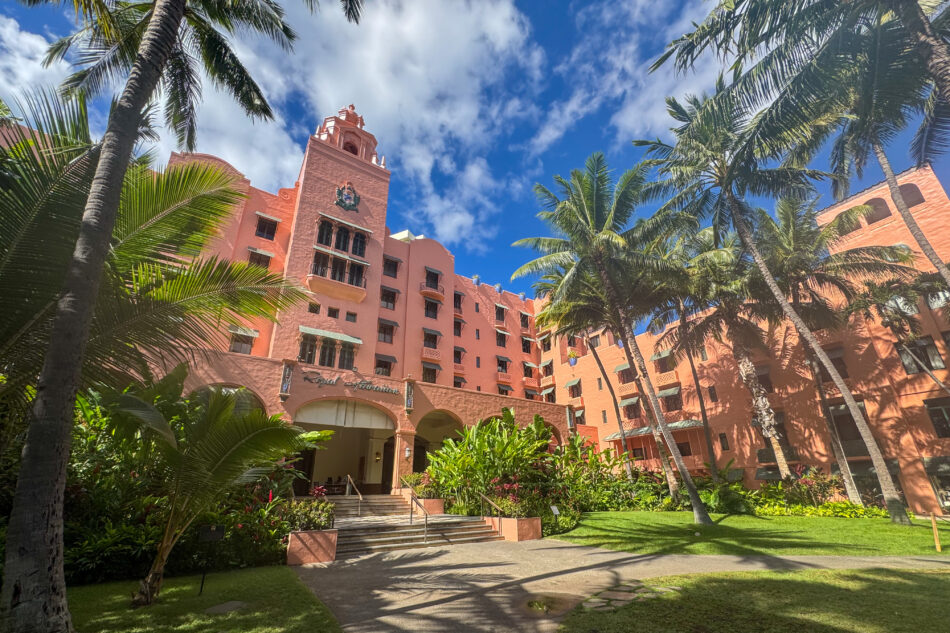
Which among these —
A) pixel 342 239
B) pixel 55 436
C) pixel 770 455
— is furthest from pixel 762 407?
pixel 55 436

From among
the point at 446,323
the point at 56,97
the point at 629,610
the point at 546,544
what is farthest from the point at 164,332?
the point at 446,323

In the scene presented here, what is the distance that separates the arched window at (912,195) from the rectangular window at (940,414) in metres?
10.5

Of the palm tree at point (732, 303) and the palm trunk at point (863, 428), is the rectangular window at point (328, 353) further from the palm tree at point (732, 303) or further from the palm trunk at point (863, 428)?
the palm trunk at point (863, 428)

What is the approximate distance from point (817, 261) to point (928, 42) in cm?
1386

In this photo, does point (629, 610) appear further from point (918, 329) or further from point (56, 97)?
point (918, 329)

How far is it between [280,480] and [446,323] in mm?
18990

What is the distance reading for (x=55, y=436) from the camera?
353cm

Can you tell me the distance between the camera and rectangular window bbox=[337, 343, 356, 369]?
2256 cm

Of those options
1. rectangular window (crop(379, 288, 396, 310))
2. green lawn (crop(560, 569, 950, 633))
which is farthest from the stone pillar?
green lawn (crop(560, 569, 950, 633))

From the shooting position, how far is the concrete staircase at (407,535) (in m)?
10.5

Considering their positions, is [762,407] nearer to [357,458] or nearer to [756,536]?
[756,536]

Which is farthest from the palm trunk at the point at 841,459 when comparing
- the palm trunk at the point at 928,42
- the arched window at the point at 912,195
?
the palm trunk at the point at 928,42

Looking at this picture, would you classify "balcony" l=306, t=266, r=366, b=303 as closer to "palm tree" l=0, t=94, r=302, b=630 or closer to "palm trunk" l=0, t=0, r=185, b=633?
"palm tree" l=0, t=94, r=302, b=630

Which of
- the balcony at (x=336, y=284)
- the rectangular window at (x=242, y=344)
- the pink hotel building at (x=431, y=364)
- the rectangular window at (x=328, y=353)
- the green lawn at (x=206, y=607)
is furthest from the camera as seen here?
the balcony at (x=336, y=284)
